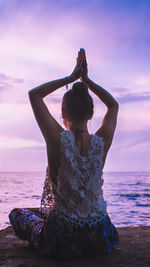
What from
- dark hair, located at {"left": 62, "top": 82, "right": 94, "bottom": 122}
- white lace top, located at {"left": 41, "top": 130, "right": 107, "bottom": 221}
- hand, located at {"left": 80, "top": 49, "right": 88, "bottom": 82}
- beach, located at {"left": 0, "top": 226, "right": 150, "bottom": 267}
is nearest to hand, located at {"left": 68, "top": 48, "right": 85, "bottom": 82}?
hand, located at {"left": 80, "top": 49, "right": 88, "bottom": 82}

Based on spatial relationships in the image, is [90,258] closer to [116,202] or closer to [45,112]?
[45,112]

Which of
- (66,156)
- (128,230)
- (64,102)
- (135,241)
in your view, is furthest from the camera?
(128,230)

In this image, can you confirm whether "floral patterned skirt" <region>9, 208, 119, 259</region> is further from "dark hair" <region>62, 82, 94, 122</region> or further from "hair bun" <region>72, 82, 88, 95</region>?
"hair bun" <region>72, 82, 88, 95</region>

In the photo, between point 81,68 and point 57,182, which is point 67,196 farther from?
point 81,68

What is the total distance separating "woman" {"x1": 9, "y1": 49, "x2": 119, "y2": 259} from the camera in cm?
247

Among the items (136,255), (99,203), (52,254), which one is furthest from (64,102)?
(136,255)

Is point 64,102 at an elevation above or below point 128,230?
above

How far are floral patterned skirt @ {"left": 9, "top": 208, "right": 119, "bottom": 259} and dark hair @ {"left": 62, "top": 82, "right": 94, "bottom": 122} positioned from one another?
0.90 m

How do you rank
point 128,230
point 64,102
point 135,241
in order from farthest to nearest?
point 128,230, point 135,241, point 64,102

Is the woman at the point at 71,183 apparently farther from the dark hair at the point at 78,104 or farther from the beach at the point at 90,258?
the beach at the point at 90,258

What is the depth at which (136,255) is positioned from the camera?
278cm

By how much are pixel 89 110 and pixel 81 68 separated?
0.49 metres

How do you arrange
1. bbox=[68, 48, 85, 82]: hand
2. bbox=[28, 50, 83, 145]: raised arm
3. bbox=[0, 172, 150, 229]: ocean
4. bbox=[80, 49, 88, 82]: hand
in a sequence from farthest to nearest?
bbox=[0, 172, 150, 229]: ocean
bbox=[80, 49, 88, 82]: hand
bbox=[68, 48, 85, 82]: hand
bbox=[28, 50, 83, 145]: raised arm

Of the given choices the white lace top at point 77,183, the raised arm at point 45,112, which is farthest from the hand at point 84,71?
the white lace top at point 77,183
